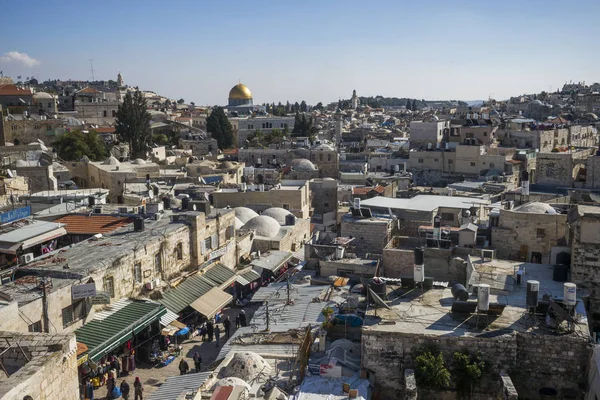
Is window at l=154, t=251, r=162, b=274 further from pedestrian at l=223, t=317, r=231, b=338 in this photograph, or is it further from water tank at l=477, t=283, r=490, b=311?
water tank at l=477, t=283, r=490, b=311

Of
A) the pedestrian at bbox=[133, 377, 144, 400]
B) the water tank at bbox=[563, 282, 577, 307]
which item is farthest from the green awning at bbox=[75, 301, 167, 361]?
the water tank at bbox=[563, 282, 577, 307]

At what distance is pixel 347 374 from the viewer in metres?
11.6

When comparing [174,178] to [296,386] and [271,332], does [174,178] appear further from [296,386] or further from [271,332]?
[296,386]

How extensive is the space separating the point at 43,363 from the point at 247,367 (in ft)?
14.8

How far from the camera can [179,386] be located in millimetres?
12961

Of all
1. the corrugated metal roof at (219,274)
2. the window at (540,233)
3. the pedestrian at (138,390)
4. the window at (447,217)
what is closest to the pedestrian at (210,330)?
the corrugated metal roof at (219,274)

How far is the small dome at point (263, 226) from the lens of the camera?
92.3 ft

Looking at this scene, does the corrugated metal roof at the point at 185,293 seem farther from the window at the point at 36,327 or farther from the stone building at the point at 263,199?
the stone building at the point at 263,199

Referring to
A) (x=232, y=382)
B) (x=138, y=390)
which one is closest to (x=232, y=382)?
(x=232, y=382)

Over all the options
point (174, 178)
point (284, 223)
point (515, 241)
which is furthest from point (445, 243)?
point (174, 178)

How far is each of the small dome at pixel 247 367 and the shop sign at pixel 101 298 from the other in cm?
553

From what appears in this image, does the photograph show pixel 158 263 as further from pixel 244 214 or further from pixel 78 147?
pixel 78 147

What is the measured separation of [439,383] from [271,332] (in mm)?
5483

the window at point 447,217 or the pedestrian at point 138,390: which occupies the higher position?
the window at point 447,217
